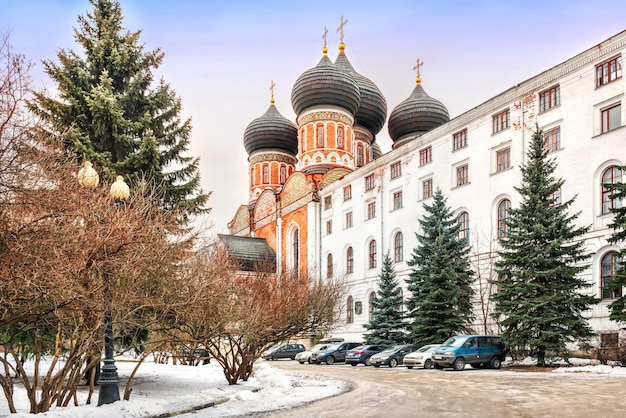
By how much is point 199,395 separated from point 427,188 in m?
26.5

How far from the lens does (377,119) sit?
59.2 meters

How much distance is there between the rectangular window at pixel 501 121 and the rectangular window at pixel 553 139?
2.57m

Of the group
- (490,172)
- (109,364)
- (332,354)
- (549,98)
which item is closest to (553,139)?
(549,98)

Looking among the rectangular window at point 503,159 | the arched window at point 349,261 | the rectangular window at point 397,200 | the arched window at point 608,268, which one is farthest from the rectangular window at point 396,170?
the arched window at point 608,268

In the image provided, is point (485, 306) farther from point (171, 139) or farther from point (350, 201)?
point (171, 139)

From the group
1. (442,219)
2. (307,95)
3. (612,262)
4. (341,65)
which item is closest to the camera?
(612,262)

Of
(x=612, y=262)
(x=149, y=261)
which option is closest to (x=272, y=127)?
(x=612, y=262)

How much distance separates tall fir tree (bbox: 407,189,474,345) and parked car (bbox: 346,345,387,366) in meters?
1.97

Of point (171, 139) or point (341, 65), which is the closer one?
point (171, 139)

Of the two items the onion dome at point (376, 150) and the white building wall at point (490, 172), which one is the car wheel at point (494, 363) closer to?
the white building wall at point (490, 172)

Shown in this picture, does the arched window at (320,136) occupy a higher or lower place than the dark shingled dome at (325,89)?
lower

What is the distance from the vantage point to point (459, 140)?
116 feet

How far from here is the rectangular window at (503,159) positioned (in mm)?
31794

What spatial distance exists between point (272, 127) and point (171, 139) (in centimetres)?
4030
